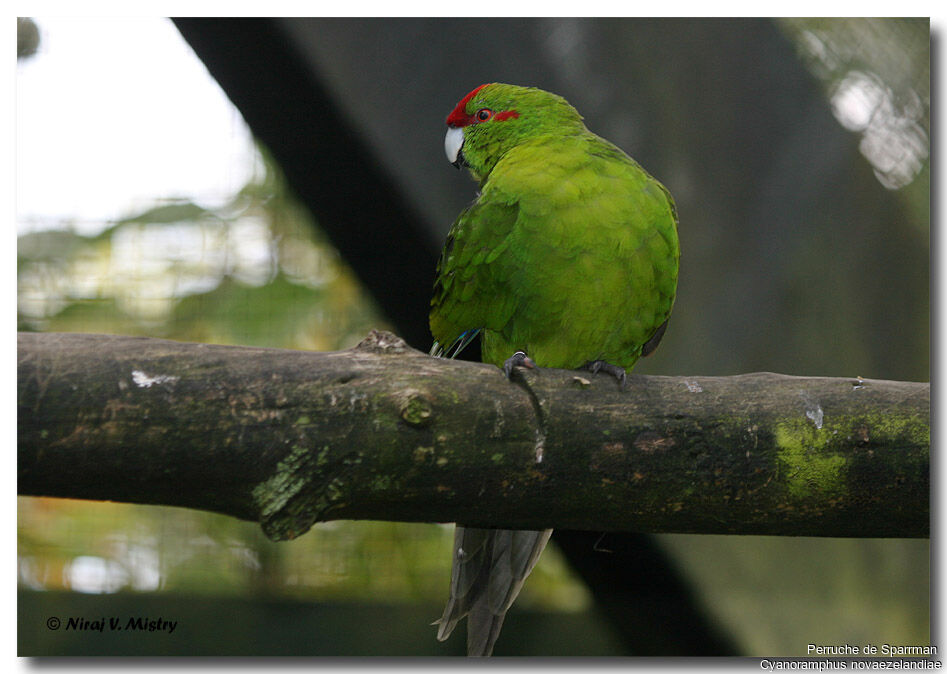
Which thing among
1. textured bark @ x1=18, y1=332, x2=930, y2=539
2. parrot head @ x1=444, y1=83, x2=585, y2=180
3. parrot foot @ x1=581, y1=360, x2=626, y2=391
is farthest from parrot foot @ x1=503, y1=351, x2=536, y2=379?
parrot head @ x1=444, y1=83, x2=585, y2=180

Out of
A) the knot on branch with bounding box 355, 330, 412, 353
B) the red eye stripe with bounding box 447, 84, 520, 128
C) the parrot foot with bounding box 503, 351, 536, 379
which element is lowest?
the parrot foot with bounding box 503, 351, 536, 379

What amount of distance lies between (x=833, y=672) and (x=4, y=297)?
1.85m

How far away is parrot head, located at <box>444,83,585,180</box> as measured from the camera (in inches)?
73.7

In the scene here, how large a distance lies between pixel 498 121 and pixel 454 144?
0.13 m

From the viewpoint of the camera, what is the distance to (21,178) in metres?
1.71

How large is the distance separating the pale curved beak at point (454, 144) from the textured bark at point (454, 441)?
953mm

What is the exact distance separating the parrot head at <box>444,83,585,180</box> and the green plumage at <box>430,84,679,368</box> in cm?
12

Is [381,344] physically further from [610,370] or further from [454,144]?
[454,144]

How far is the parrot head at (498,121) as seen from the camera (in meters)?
1.87

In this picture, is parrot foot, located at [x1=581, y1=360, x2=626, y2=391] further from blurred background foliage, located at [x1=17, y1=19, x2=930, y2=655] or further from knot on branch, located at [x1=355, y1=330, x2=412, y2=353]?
blurred background foliage, located at [x1=17, y1=19, x2=930, y2=655]

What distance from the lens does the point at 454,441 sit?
1.05 meters

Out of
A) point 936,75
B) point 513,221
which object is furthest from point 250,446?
point 936,75

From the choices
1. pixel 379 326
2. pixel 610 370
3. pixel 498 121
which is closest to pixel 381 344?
pixel 610 370

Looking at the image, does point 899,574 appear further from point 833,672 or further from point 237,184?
point 237,184
